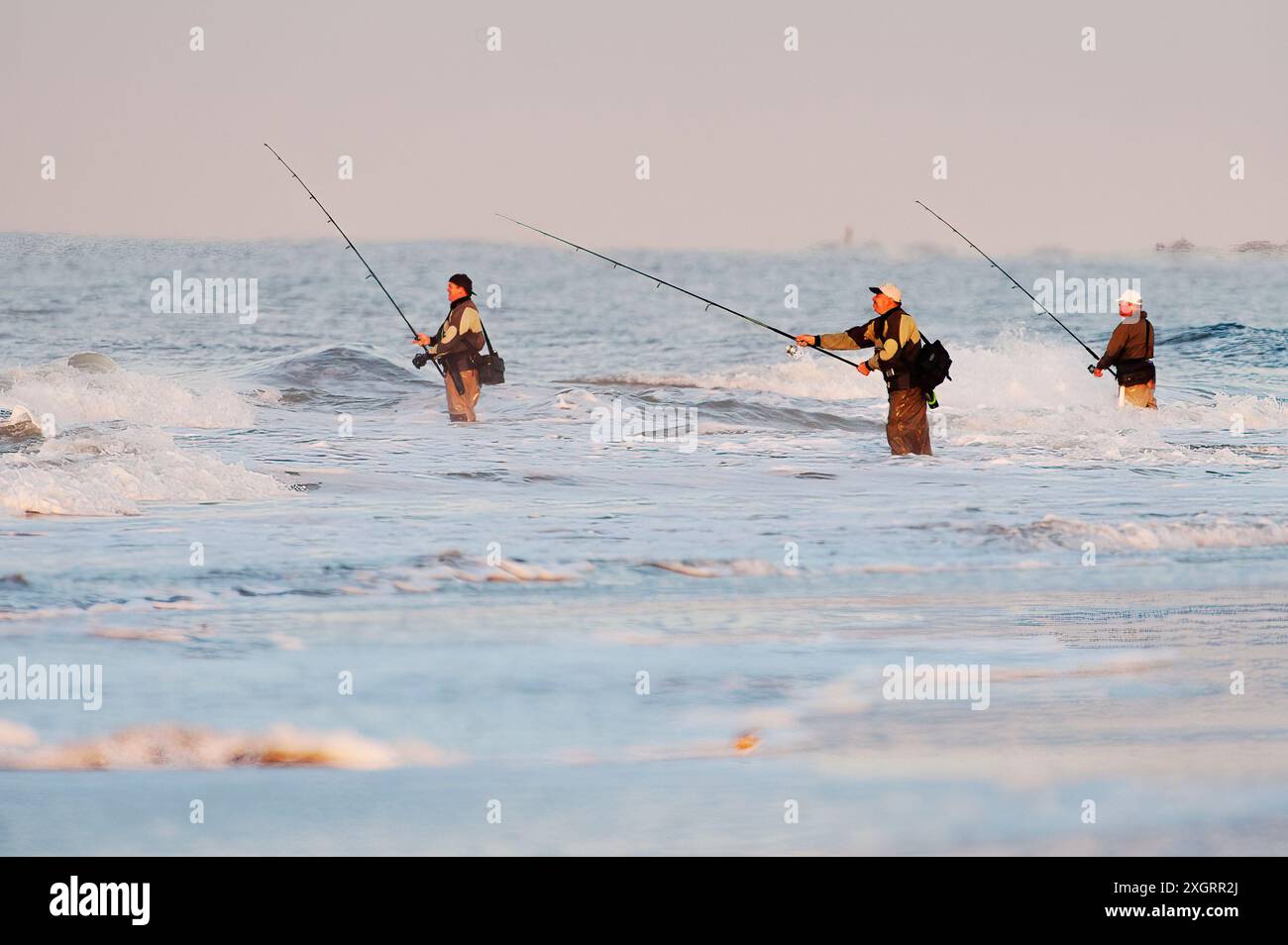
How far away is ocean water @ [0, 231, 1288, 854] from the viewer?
4.41 m

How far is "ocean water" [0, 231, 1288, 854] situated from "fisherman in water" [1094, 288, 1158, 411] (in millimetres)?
641

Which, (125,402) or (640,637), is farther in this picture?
(125,402)

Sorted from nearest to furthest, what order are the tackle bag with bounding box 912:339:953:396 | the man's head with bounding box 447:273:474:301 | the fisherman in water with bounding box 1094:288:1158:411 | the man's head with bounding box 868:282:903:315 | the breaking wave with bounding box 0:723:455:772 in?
1. the breaking wave with bounding box 0:723:455:772
2. the man's head with bounding box 868:282:903:315
3. the tackle bag with bounding box 912:339:953:396
4. the man's head with bounding box 447:273:474:301
5. the fisherman in water with bounding box 1094:288:1158:411

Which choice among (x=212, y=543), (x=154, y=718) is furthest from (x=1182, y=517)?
(x=154, y=718)

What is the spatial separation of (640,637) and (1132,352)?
8.44m

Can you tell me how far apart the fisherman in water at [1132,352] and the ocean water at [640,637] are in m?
0.64

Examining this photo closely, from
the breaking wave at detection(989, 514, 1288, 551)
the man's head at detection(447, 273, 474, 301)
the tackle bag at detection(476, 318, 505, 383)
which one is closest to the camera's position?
the breaking wave at detection(989, 514, 1288, 551)

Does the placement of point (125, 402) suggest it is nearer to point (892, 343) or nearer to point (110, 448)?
point (110, 448)

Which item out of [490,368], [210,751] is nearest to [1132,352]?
[490,368]

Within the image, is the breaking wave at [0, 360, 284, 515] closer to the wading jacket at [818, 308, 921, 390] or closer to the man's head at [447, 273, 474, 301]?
the man's head at [447, 273, 474, 301]

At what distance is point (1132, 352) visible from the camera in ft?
44.3

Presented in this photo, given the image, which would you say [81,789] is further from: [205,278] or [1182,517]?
[205,278]

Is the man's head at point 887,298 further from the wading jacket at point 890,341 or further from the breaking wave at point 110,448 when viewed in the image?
the breaking wave at point 110,448

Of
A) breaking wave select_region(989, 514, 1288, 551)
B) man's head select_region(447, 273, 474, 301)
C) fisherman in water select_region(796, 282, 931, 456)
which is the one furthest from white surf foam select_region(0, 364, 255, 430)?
breaking wave select_region(989, 514, 1288, 551)
